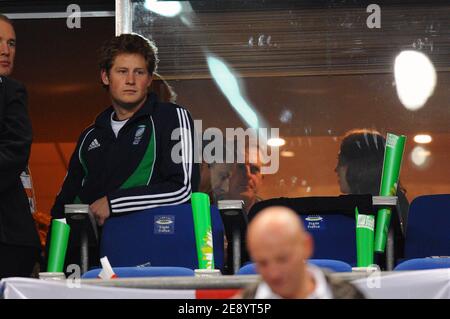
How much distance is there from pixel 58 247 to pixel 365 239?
59.7 inches

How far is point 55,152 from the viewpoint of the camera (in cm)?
988

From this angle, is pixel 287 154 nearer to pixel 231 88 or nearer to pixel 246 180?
pixel 246 180

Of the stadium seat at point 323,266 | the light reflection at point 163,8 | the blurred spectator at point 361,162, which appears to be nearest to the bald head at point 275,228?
the stadium seat at point 323,266

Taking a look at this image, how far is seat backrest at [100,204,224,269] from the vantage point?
5.77 m

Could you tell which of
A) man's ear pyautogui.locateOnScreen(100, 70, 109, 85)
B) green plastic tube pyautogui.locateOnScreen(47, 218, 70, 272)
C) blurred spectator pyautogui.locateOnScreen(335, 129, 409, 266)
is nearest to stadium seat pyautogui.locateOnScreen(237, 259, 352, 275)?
green plastic tube pyautogui.locateOnScreen(47, 218, 70, 272)

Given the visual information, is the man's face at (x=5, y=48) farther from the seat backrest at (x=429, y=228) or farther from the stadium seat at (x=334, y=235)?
the seat backrest at (x=429, y=228)

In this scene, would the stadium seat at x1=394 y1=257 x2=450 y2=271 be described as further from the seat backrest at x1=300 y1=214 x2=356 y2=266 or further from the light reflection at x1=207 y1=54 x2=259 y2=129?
the light reflection at x1=207 y1=54 x2=259 y2=129

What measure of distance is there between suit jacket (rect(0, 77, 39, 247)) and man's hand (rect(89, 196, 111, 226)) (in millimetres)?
382

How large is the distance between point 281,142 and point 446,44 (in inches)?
52.0

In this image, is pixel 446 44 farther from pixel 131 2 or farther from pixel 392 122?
pixel 131 2

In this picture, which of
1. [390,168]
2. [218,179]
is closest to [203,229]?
[390,168]

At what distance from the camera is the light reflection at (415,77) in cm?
777
